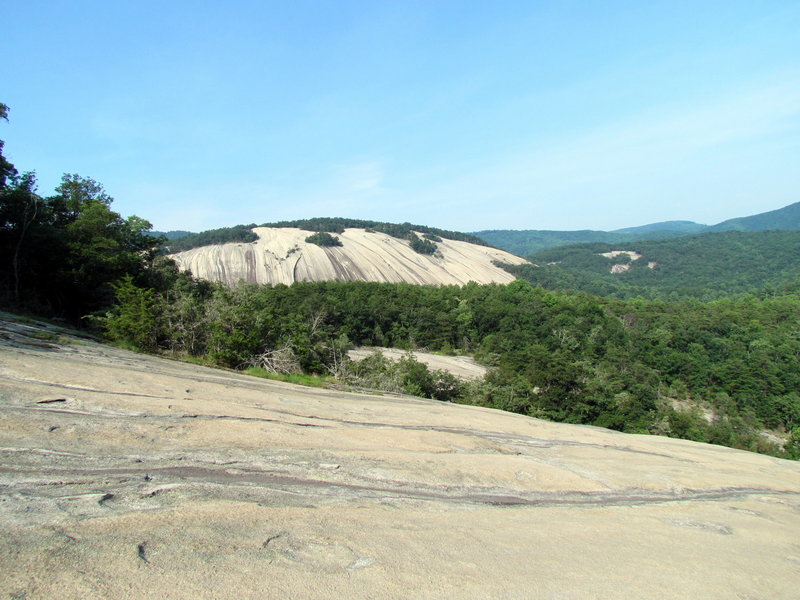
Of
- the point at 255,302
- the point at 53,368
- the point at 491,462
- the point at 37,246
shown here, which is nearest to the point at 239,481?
the point at 491,462

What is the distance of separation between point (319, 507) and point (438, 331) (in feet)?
225

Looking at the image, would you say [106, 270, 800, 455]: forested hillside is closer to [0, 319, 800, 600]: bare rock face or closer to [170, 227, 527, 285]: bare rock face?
[0, 319, 800, 600]: bare rock face

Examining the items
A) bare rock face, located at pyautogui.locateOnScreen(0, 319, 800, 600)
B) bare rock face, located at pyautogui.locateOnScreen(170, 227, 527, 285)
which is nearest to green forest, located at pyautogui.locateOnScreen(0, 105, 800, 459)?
bare rock face, located at pyautogui.locateOnScreen(0, 319, 800, 600)

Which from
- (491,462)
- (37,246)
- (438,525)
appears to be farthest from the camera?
(37,246)

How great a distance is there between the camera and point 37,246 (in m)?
25.8

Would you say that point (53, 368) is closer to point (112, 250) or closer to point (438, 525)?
point (438, 525)

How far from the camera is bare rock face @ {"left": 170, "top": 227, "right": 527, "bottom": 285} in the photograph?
297 ft

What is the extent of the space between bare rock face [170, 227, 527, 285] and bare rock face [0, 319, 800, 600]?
7618 centimetres

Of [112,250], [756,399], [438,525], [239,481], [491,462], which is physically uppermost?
[112,250]

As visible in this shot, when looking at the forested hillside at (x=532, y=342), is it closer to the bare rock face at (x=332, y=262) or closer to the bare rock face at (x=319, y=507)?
the bare rock face at (x=319, y=507)

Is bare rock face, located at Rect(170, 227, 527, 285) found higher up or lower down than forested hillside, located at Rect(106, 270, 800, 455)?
higher up

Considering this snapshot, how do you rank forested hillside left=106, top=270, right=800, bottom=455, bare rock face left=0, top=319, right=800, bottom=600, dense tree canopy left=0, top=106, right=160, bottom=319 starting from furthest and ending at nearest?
1. dense tree canopy left=0, top=106, right=160, bottom=319
2. forested hillside left=106, top=270, right=800, bottom=455
3. bare rock face left=0, top=319, right=800, bottom=600

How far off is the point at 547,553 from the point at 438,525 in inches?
53.1

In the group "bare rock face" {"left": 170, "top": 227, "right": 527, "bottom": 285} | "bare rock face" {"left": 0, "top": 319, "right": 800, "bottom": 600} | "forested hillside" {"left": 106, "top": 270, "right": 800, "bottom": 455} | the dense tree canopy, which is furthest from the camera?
"bare rock face" {"left": 170, "top": 227, "right": 527, "bottom": 285}
